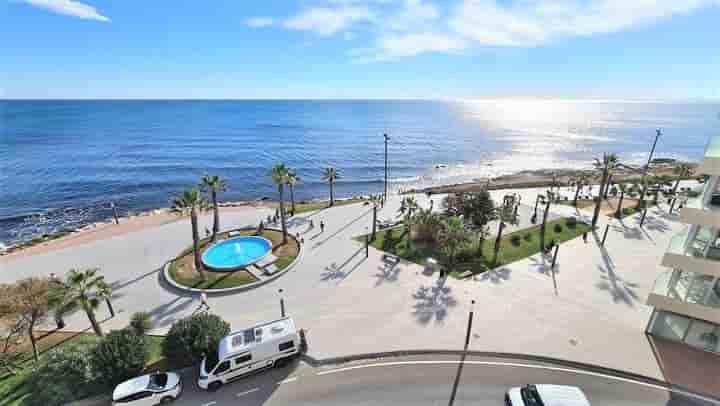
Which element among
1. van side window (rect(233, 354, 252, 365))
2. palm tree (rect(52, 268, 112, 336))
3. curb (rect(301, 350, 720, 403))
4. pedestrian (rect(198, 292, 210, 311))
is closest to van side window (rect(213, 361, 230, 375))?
van side window (rect(233, 354, 252, 365))

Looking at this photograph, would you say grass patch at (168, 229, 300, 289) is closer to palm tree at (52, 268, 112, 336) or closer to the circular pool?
the circular pool

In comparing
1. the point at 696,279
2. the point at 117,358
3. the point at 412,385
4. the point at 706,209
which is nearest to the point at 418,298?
the point at 412,385

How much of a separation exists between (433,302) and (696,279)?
1541 cm

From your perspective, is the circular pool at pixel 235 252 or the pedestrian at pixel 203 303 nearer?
the pedestrian at pixel 203 303

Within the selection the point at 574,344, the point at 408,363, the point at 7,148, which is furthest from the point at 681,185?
the point at 7,148

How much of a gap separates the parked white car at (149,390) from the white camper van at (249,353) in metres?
1.30

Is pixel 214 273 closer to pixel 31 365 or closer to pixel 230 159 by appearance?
pixel 31 365

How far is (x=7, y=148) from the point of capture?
98.2 metres

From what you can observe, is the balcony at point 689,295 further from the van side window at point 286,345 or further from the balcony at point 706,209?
the van side window at point 286,345

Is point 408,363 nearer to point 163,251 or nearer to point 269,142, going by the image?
point 163,251

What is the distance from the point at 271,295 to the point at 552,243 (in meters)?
27.6

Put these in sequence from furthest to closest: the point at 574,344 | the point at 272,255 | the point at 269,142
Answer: the point at 269,142 < the point at 272,255 < the point at 574,344

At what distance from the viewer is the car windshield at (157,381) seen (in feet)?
50.9

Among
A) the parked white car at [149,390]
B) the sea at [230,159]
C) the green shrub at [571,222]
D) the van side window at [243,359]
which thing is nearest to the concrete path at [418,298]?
the van side window at [243,359]
